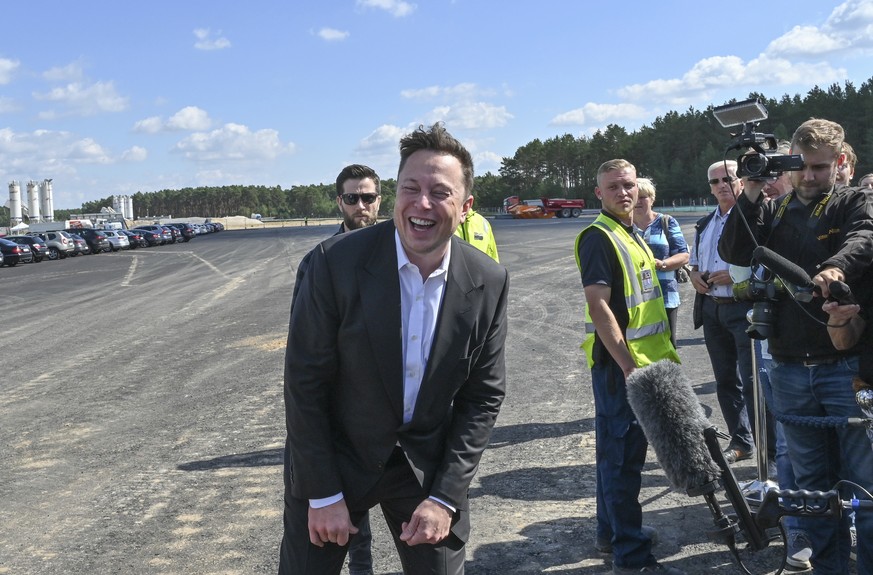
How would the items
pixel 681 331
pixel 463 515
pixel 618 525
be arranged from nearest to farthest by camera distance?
1. pixel 463 515
2. pixel 618 525
3. pixel 681 331

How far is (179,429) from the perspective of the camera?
314 inches

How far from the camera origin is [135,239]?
61.5 metres

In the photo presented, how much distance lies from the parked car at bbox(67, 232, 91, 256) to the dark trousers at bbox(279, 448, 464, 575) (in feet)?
173

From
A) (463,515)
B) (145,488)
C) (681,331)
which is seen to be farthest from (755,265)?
(681,331)

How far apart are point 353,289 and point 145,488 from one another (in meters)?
4.31

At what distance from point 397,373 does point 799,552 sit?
3002 millimetres

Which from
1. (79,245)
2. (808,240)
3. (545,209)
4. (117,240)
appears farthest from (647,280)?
(545,209)

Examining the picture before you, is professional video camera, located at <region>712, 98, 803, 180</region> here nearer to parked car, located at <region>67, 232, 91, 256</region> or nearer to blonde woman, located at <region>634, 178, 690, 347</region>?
blonde woman, located at <region>634, 178, 690, 347</region>

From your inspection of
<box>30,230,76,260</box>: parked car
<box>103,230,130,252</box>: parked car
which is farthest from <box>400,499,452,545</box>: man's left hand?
<box>103,230,130,252</box>: parked car

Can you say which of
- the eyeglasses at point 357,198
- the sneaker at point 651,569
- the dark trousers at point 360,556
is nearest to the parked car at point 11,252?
the eyeglasses at point 357,198

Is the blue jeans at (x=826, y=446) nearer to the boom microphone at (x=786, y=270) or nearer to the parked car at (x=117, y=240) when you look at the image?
the boom microphone at (x=786, y=270)

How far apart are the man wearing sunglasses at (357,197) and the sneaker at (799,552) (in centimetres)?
291

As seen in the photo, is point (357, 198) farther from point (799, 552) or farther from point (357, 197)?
point (799, 552)

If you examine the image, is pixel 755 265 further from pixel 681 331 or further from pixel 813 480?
pixel 681 331
